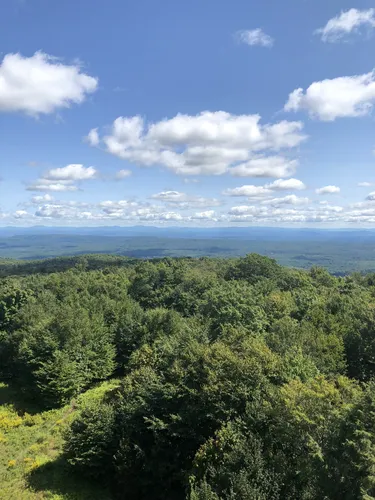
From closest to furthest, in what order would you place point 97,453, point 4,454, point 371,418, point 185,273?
point 371,418, point 97,453, point 4,454, point 185,273

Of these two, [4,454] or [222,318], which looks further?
[222,318]

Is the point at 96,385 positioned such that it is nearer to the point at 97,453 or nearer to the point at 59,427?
the point at 59,427

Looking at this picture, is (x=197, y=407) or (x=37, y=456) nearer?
(x=197, y=407)

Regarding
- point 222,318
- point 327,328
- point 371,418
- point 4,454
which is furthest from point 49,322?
point 371,418

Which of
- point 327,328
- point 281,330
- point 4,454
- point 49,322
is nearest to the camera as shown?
point 4,454

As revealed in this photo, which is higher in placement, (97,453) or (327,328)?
(327,328)
